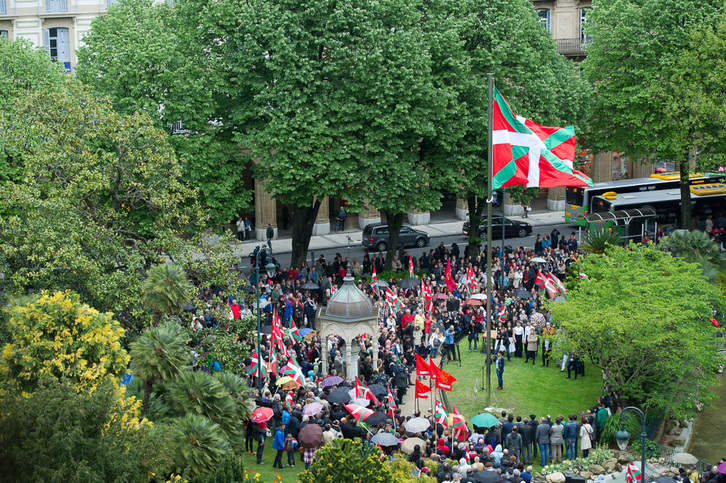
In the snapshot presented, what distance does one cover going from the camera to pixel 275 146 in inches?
1531

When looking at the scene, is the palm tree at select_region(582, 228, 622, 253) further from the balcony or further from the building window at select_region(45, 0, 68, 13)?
the building window at select_region(45, 0, 68, 13)

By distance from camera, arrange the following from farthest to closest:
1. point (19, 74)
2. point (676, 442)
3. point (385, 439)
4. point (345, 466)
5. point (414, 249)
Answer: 1. point (414, 249)
2. point (19, 74)
3. point (676, 442)
4. point (385, 439)
5. point (345, 466)

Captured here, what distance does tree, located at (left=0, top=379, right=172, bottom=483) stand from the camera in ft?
50.6

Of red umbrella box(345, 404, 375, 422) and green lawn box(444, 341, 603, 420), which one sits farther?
green lawn box(444, 341, 603, 420)

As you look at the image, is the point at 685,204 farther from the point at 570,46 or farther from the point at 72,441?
the point at 72,441

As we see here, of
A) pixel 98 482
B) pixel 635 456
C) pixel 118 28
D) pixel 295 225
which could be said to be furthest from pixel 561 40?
pixel 98 482

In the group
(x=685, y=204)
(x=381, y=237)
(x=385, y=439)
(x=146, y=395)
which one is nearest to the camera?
(x=146, y=395)

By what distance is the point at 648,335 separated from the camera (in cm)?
2783

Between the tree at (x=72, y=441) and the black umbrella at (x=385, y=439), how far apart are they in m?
7.13

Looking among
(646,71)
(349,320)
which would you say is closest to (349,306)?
(349,320)

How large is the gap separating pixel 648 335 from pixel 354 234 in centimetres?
3276

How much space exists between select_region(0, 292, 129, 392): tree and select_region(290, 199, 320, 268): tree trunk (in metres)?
22.7

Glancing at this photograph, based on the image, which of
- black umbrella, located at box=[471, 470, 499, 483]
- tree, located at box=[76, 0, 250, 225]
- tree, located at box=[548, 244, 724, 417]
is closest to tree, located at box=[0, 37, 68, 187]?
tree, located at box=[76, 0, 250, 225]

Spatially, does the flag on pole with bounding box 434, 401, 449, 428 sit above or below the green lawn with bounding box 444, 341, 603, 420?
above
